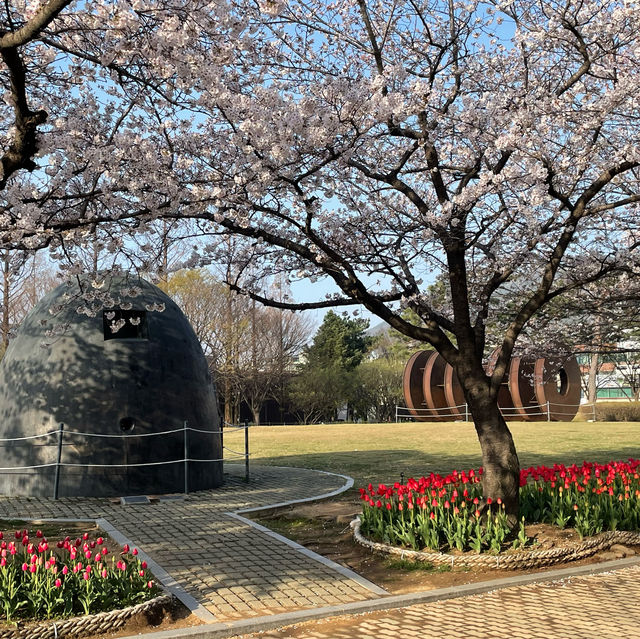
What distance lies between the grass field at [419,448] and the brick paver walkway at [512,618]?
7726 mm

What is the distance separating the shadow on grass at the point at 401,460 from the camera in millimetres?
16781

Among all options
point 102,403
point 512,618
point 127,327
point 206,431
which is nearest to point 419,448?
point 206,431

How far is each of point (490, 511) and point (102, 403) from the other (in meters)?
7.50

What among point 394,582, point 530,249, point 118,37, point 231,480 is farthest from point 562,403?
point 118,37

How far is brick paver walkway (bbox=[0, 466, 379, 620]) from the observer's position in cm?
722

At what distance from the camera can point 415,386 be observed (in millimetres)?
37781

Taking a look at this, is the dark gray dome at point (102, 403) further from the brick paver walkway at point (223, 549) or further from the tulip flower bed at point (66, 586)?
the tulip flower bed at point (66, 586)

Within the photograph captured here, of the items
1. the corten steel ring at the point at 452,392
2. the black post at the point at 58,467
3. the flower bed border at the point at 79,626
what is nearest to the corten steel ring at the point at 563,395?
the corten steel ring at the point at 452,392

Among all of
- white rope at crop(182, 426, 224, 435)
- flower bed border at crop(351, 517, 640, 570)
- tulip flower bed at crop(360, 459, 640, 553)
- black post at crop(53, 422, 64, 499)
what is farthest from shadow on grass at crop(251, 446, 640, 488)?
flower bed border at crop(351, 517, 640, 570)

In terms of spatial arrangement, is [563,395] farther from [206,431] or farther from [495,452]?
[495,452]

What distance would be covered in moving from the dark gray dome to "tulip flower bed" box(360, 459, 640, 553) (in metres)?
5.16

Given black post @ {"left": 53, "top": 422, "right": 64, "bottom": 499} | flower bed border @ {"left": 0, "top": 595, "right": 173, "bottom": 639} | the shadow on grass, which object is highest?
black post @ {"left": 53, "top": 422, "right": 64, "bottom": 499}

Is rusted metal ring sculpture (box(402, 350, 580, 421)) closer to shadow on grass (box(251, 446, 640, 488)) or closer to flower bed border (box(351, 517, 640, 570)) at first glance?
shadow on grass (box(251, 446, 640, 488))

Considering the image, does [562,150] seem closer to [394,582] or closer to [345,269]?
[345,269]
